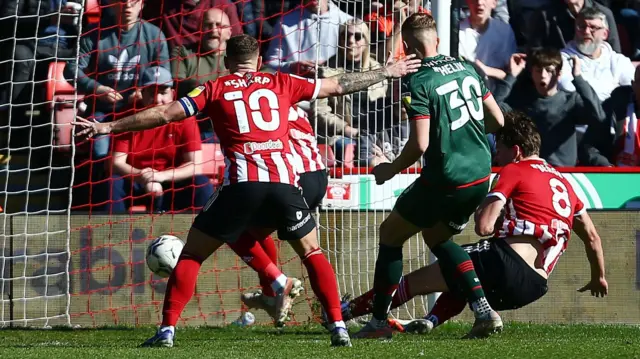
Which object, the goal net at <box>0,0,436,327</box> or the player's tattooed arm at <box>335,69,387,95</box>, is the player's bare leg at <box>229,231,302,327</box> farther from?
the player's tattooed arm at <box>335,69,387,95</box>

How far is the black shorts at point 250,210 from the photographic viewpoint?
20.8ft

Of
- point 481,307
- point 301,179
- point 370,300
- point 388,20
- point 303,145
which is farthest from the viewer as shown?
point 388,20

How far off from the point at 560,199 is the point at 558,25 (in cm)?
574

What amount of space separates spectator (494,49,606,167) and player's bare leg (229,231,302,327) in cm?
423

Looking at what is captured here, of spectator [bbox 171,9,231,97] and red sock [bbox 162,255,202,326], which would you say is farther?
spectator [bbox 171,9,231,97]

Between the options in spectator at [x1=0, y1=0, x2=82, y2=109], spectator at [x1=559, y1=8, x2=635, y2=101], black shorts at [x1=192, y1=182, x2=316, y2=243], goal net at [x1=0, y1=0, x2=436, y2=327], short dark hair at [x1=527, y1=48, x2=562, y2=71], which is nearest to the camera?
black shorts at [x1=192, y1=182, x2=316, y2=243]

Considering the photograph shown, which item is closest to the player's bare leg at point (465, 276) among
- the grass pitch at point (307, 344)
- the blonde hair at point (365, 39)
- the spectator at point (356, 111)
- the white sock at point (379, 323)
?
the grass pitch at point (307, 344)

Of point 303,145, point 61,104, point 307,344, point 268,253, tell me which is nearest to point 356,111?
point 303,145

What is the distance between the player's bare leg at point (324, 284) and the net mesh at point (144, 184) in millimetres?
2604

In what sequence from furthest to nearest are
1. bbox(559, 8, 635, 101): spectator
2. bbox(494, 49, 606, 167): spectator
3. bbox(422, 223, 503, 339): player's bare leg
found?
bbox(559, 8, 635, 101): spectator < bbox(494, 49, 606, 167): spectator < bbox(422, 223, 503, 339): player's bare leg

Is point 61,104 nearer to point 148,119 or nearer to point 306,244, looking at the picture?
point 148,119

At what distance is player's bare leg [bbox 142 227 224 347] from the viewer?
6.38m

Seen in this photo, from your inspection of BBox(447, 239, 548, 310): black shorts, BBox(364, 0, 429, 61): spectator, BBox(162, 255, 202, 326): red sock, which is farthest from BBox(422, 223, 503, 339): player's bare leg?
BBox(364, 0, 429, 61): spectator

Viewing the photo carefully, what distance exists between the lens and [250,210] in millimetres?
6363
